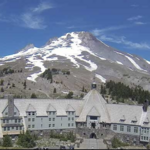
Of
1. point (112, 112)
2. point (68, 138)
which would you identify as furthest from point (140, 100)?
point (68, 138)

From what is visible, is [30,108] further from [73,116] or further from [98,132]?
[98,132]

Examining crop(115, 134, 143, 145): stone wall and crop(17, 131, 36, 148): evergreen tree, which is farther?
crop(115, 134, 143, 145): stone wall

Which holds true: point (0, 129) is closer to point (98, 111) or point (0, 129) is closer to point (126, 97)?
point (98, 111)

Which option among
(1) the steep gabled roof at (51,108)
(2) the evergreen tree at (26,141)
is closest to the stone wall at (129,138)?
(1) the steep gabled roof at (51,108)

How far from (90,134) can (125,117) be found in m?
9.77

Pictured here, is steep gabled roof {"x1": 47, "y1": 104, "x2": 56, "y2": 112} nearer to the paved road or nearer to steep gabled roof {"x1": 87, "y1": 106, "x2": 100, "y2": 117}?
steep gabled roof {"x1": 87, "y1": 106, "x2": 100, "y2": 117}

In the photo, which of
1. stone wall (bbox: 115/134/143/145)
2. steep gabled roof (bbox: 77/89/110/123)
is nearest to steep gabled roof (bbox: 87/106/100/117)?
steep gabled roof (bbox: 77/89/110/123)

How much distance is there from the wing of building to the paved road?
468 centimetres

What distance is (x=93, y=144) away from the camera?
67438 millimetres

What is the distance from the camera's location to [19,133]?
7100cm

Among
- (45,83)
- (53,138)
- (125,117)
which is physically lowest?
(53,138)

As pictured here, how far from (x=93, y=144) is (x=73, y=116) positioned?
1261cm

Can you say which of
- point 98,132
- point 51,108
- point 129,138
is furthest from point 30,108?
point 129,138

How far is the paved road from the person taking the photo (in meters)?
63.5
